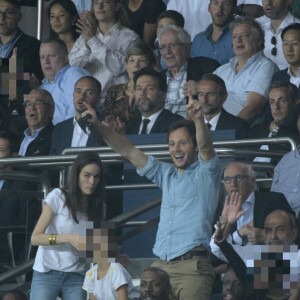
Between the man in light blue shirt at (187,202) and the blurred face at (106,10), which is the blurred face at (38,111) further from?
the man in light blue shirt at (187,202)

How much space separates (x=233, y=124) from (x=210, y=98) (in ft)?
1.02

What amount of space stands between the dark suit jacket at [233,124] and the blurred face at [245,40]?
108cm

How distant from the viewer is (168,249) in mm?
10539

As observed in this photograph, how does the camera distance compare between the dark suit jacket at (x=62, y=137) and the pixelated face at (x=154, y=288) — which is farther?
the dark suit jacket at (x=62, y=137)

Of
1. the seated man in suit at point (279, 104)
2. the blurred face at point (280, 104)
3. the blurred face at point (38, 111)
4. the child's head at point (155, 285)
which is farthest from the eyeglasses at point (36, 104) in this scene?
the child's head at point (155, 285)

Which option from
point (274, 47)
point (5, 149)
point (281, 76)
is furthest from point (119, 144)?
point (274, 47)

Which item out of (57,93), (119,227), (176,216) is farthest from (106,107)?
(176,216)

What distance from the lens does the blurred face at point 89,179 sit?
11.0 metres

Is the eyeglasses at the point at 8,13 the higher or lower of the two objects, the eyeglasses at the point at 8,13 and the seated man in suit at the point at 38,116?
the higher

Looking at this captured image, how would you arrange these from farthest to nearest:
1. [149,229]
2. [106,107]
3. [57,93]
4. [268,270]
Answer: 1. [57,93]
2. [106,107]
3. [149,229]
4. [268,270]

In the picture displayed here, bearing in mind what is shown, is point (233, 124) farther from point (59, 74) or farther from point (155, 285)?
point (59, 74)

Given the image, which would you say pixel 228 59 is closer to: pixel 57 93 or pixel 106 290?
pixel 57 93

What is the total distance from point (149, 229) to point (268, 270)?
1.78 metres

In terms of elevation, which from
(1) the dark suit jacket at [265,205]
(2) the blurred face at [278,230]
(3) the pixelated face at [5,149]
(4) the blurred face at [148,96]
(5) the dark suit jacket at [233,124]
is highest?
(4) the blurred face at [148,96]
